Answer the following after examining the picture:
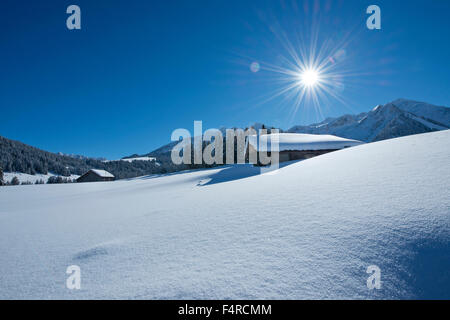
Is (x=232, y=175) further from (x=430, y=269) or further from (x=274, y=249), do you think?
(x=430, y=269)

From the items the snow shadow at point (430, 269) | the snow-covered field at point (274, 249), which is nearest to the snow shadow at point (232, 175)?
the snow-covered field at point (274, 249)

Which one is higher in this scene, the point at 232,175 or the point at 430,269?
the point at 232,175

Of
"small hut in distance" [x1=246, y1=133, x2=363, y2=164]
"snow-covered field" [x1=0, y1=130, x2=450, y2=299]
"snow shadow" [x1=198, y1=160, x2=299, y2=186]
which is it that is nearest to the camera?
"snow-covered field" [x1=0, y1=130, x2=450, y2=299]

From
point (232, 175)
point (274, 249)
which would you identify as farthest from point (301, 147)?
point (274, 249)

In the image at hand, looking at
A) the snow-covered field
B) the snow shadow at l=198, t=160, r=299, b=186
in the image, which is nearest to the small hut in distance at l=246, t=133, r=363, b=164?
the snow shadow at l=198, t=160, r=299, b=186

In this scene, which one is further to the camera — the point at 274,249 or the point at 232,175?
the point at 232,175

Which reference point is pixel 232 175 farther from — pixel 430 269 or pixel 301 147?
pixel 430 269

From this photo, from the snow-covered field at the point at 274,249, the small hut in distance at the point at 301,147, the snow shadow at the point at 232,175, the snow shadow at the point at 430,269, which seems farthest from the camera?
the small hut in distance at the point at 301,147

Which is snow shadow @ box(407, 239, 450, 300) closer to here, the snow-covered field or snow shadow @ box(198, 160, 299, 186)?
the snow-covered field

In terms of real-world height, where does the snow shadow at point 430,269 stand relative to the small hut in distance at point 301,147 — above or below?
below

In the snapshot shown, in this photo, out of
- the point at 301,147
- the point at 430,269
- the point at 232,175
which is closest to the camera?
the point at 430,269

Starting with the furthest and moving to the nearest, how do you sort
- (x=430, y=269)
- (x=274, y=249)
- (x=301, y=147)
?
(x=301, y=147) → (x=274, y=249) → (x=430, y=269)

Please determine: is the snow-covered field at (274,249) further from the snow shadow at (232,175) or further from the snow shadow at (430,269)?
Answer: the snow shadow at (232,175)

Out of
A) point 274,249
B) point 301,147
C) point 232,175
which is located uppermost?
point 301,147
